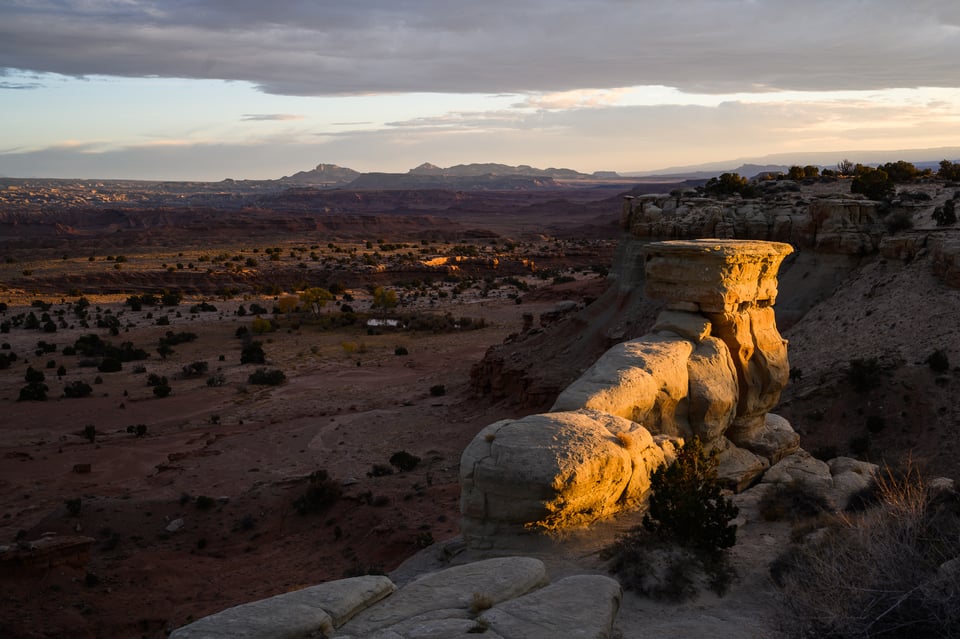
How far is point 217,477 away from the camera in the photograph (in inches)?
691

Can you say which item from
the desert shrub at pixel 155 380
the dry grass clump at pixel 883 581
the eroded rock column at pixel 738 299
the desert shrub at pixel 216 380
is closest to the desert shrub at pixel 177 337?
the desert shrub at pixel 155 380

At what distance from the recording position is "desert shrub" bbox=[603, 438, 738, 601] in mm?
7504

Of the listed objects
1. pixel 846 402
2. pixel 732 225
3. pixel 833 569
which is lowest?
pixel 846 402

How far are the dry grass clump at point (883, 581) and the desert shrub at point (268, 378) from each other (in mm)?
22679

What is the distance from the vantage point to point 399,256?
69000 millimetres

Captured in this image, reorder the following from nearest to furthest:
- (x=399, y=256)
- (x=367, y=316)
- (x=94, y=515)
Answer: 1. (x=94, y=515)
2. (x=367, y=316)
3. (x=399, y=256)

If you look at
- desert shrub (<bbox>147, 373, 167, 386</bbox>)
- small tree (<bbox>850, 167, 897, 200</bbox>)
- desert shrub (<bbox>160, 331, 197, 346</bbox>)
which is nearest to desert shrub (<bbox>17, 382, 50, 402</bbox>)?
desert shrub (<bbox>147, 373, 167, 386</bbox>)

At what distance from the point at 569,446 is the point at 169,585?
25.7ft

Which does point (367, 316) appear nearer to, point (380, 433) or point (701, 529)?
point (380, 433)

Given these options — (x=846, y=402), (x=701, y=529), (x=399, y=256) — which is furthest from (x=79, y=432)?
(x=399, y=256)

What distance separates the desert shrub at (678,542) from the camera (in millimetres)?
7504

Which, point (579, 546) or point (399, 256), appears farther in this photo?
point (399, 256)

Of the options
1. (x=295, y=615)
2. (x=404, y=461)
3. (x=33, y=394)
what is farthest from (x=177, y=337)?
(x=295, y=615)

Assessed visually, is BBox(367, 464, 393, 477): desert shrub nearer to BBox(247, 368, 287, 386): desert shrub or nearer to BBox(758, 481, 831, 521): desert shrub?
BBox(758, 481, 831, 521): desert shrub
